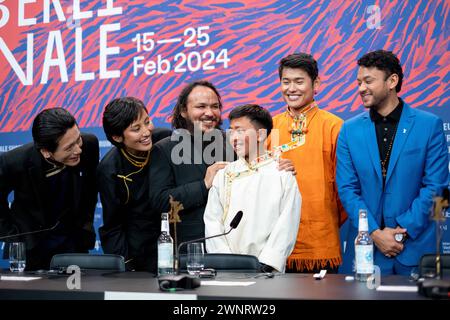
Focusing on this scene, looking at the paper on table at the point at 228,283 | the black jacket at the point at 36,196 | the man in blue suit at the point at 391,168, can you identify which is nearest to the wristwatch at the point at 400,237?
the man in blue suit at the point at 391,168

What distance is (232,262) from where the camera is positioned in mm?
3428

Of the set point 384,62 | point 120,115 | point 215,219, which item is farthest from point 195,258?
point 384,62

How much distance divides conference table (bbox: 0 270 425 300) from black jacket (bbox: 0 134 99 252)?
1.05 metres

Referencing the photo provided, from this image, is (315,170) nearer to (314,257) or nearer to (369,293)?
(314,257)

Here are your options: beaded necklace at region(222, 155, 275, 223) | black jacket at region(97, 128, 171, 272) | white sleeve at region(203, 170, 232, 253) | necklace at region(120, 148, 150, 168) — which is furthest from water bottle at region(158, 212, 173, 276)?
necklace at region(120, 148, 150, 168)

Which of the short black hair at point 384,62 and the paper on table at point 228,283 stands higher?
the short black hair at point 384,62

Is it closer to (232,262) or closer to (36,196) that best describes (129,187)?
(36,196)

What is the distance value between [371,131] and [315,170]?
1.38 ft

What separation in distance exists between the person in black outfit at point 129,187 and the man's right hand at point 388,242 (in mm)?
1347

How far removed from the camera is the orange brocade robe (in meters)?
4.05

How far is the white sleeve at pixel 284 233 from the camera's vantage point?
3619 millimetres

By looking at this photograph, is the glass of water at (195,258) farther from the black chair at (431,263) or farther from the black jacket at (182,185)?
the black chair at (431,263)
